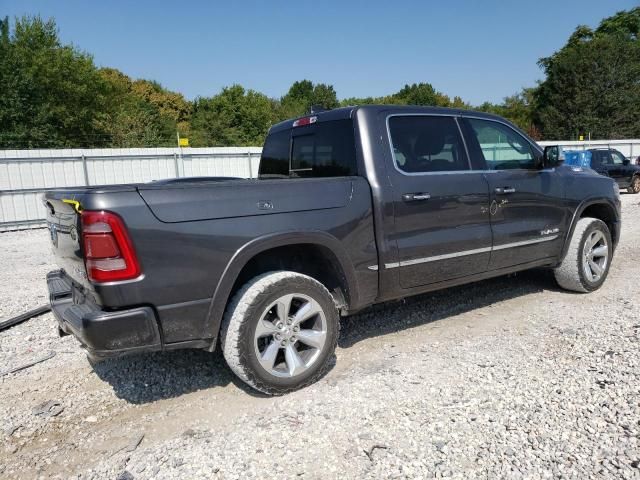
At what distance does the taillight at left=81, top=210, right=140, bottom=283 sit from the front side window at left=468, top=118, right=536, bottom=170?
3013 millimetres

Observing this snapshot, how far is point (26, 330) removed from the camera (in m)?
4.50

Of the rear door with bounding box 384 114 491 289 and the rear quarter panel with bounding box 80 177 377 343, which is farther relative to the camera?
the rear door with bounding box 384 114 491 289

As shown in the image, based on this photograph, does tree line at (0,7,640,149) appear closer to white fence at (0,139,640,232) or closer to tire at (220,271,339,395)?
white fence at (0,139,640,232)

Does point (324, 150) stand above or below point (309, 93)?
below

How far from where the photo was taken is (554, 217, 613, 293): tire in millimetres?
4820

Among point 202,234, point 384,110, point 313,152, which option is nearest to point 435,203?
point 384,110

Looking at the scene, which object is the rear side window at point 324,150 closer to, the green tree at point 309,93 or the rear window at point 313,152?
the rear window at point 313,152

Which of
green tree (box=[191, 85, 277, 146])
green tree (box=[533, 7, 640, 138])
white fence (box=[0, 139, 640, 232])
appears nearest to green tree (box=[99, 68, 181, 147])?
green tree (box=[191, 85, 277, 146])

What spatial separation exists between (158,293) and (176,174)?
13174 millimetres

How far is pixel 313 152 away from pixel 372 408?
209 centimetres

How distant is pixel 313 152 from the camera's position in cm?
398

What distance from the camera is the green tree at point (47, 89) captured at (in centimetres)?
2694

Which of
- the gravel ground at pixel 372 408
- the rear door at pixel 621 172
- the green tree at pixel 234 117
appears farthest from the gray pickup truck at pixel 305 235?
the green tree at pixel 234 117

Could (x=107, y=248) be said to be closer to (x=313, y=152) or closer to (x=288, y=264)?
(x=288, y=264)
